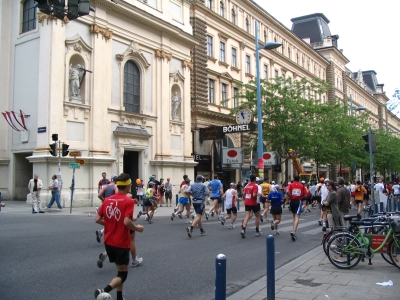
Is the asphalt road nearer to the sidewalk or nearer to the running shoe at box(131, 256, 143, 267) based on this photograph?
the running shoe at box(131, 256, 143, 267)

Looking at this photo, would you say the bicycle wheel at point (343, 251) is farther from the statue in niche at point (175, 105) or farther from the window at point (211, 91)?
the window at point (211, 91)

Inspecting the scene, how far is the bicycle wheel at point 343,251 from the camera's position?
7.82 meters

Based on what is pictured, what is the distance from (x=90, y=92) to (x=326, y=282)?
19184 millimetres

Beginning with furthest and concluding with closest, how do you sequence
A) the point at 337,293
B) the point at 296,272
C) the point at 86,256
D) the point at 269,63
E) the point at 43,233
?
the point at 269,63, the point at 43,233, the point at 86,256, the point at 296,272, the point at 337,293

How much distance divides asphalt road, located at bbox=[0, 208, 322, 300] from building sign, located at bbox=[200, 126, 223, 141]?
1741 cm

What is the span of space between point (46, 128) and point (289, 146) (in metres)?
17.8

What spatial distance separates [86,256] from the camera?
29.0ft

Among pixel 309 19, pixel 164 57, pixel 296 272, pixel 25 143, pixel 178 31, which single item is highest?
pixel 309 19

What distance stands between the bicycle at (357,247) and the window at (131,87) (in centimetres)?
1986

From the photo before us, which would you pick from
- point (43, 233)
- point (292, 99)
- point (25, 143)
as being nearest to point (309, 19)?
point (292, 99)

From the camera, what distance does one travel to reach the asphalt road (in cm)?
632

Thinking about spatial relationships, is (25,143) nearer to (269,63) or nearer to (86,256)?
(86,256)

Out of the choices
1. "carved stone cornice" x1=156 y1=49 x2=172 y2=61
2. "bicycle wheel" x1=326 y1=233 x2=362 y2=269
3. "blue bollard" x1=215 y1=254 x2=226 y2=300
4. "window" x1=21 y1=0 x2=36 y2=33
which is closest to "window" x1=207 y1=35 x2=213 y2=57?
"carved stone cornice" x1=156 y1=49 x2=172 y2=61

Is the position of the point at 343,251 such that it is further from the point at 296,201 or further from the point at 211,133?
the point at 211,133
